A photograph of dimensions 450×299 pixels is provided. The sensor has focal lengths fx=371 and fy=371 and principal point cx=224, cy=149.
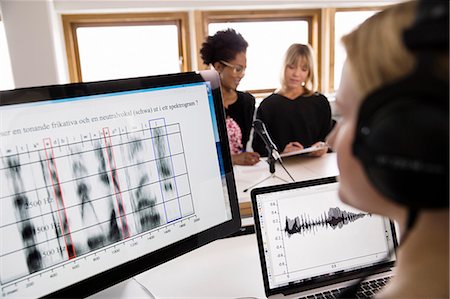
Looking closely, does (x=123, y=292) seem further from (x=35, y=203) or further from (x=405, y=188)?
(x=405, y=188)

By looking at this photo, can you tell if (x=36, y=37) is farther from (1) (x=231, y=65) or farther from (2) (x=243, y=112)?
(2) (x=243, y=112)

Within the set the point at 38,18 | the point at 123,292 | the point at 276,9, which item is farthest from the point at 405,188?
the point at 276,9

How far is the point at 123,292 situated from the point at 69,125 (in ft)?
1.13

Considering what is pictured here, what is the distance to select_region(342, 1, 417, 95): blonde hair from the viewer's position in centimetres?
33

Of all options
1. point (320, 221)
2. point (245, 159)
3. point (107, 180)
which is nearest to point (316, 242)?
point (320, 221)

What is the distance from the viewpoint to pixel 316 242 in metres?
0.73

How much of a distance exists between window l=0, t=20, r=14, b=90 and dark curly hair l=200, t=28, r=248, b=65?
1.36 metres

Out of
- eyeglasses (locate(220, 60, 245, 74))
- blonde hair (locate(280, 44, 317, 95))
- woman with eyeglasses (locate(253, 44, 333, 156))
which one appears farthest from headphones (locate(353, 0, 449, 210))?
blonde hair (locate(280, 44, 317, 95))

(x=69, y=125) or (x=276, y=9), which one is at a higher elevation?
(x=276, y=9)

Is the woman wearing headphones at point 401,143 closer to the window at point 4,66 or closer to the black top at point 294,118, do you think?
the black top at point 294,118

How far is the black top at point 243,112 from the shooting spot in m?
2.39

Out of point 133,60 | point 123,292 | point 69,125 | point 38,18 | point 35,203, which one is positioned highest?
point 38,18

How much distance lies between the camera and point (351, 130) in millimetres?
381

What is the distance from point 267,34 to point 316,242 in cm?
291
